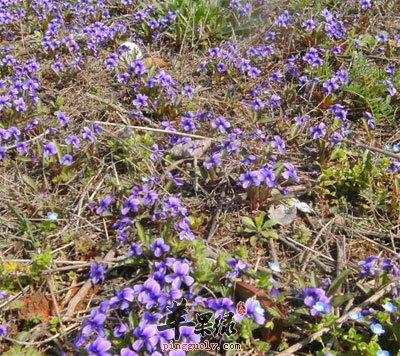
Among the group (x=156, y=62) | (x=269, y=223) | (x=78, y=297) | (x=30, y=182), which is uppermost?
(x=156, y=62)

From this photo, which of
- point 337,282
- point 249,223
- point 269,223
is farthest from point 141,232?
point 337,282

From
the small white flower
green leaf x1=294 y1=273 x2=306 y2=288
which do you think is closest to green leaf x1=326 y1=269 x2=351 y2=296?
green leaf x1=294 y1=273 x2=306 y2=288

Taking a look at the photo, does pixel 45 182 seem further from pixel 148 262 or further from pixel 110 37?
pixel 110 37

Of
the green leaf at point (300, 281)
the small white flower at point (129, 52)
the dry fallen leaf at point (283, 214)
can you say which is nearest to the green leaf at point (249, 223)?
the dry fallen leaf at point (283, 214)

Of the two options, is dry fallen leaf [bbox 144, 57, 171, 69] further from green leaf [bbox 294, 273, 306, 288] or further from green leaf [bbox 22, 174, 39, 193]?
green leaf [bbox 294, 273, 306, 288]

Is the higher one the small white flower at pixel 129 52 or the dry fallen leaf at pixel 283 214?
the small white flower at pixel 129 52

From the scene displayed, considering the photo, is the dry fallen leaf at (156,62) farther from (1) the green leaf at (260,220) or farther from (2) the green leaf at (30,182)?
(1) the green leaf at (260,220)

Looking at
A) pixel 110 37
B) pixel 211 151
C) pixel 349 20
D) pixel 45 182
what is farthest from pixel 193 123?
pixel 349 20

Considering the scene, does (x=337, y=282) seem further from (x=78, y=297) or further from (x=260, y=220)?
(x=78, y=297)
